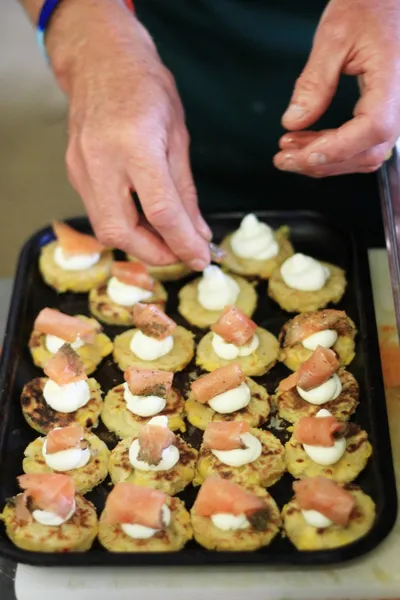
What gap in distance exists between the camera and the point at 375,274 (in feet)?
9.78

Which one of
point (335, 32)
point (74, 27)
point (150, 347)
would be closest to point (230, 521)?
point (150, 347)

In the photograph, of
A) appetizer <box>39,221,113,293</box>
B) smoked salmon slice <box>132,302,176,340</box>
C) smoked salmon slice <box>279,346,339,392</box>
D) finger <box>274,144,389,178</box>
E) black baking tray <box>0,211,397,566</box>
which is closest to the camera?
black baking tray <box>0,211,397,566</box>

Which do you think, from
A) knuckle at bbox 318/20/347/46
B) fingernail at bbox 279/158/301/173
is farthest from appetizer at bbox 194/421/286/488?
knuckle at bbox 318/20/347/46

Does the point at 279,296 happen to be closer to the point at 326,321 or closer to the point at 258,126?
the point at 326,321

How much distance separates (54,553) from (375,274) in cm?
156

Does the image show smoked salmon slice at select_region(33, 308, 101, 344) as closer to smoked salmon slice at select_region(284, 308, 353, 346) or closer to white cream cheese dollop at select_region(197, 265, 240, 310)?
white cream cheese dollop at select_region(197, 265, 240, 310)

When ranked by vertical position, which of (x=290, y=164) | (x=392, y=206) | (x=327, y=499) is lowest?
(x=327, y=499)

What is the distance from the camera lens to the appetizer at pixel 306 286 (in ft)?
9.36

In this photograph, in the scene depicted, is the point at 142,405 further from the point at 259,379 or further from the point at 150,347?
the point at 259,379

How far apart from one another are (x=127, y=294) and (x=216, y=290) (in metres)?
0.32

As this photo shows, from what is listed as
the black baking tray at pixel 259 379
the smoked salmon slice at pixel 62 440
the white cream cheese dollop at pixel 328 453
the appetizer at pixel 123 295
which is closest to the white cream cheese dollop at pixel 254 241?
the black baking tray at pixel 259 379

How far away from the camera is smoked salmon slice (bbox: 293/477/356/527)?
2.12 metres

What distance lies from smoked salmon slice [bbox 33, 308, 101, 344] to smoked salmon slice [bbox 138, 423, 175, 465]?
0.53 m

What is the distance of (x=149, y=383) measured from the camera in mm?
2479
